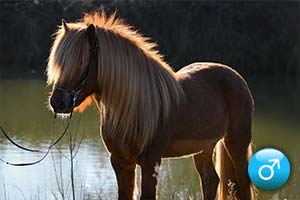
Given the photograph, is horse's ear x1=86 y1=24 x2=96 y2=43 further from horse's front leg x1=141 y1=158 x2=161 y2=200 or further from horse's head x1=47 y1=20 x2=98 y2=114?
horse's front leg x1=141 y1=158 x2=161 y2=200

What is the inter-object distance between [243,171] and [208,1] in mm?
21169

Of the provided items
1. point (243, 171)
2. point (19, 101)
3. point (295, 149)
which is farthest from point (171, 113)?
point (19, 101)

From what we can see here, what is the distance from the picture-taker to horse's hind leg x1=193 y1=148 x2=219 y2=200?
4.25 meters

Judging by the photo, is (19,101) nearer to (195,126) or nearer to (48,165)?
(48,165)

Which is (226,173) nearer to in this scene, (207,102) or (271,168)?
(207,102)

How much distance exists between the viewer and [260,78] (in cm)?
2095

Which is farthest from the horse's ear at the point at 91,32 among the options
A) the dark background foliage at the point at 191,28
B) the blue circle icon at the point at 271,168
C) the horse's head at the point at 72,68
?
the dark background foliage at the point at 191,28

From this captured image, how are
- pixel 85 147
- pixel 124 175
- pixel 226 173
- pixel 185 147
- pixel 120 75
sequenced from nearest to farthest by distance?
pixel 120 75 → pixel 124 175 → pixel 185 147 → pixel 226 173 → pixel 85 147

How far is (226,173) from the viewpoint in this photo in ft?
14.2

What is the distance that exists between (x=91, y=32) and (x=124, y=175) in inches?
36.2

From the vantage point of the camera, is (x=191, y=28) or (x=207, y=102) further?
(x=191, y=28)

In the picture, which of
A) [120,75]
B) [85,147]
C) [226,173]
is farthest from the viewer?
[85,147]

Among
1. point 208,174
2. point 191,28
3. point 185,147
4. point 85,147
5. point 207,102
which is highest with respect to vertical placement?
point 191,28

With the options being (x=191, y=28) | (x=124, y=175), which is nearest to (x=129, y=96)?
(x=124, y=175)
